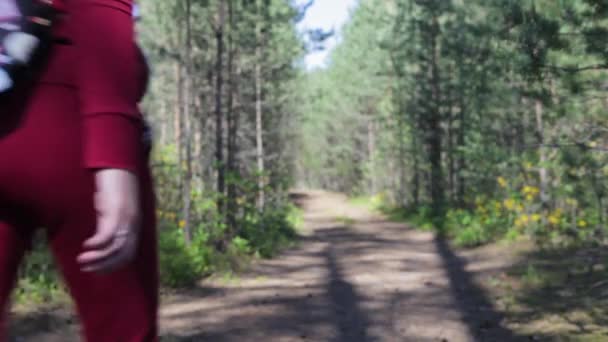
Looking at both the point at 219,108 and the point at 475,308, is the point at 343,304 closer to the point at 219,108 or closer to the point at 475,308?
the point at 475,308

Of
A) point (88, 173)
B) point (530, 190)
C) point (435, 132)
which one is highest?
point (435, 132)

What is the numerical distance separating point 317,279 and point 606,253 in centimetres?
405

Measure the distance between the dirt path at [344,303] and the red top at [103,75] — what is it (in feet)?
16.5

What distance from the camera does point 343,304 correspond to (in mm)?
7977

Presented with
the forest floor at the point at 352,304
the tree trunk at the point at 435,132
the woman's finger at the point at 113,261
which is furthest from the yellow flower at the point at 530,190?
the woman's finger at the point at 113,261

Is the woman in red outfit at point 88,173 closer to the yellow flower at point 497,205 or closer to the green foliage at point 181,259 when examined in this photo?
the green foliage at point 181,259

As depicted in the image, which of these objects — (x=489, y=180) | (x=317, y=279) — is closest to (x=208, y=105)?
(x=489, y=180)

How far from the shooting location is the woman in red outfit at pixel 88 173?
1.24 meters

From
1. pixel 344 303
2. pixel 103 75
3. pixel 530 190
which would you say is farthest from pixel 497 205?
pixel 103 75

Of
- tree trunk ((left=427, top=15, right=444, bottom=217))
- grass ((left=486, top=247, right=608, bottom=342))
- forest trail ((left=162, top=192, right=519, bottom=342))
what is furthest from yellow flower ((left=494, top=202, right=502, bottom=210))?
tree trunk ((left=427, top=15, right=444, bottom=217))

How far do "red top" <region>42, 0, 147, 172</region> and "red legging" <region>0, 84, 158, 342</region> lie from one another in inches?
1.6

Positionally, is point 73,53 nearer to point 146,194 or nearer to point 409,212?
point 146,194

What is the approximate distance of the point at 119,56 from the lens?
1316 millimetres

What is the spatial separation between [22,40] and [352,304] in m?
7.03
